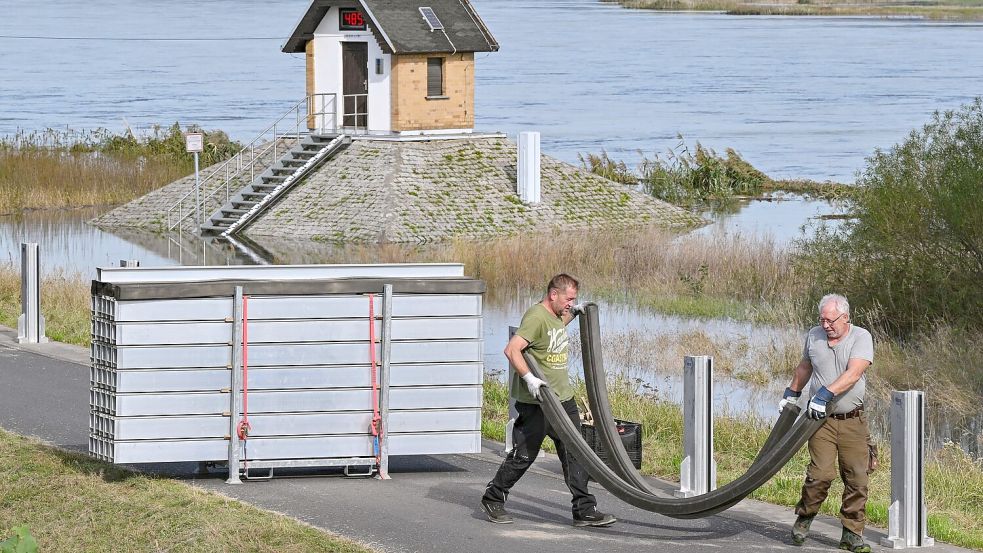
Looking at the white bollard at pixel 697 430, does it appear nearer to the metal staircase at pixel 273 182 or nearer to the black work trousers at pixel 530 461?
the black work trousers at pixel 530 461

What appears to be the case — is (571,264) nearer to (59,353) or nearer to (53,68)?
(59,353)

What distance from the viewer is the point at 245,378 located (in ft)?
42.9

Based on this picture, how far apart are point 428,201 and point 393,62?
14.5 feet

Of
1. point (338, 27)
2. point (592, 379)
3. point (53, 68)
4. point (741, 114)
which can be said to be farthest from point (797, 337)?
point (53, 68)

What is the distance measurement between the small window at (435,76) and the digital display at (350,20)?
237 centimetres

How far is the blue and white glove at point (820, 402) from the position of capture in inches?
436

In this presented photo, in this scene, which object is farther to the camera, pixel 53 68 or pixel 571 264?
pixel 53 68

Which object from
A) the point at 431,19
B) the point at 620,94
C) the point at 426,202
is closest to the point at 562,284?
the point at 426,202

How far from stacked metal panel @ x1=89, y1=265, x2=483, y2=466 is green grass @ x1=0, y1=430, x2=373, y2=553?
393mm

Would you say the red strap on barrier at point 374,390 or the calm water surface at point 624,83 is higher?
the calm water surface at point 624,83

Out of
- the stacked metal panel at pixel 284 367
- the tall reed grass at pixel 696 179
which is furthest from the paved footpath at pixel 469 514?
the tall reed grass at pixel 696 179

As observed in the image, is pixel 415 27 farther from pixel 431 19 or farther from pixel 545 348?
pixel 545 348

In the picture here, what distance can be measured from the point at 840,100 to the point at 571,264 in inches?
3120

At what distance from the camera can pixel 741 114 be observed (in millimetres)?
102000
